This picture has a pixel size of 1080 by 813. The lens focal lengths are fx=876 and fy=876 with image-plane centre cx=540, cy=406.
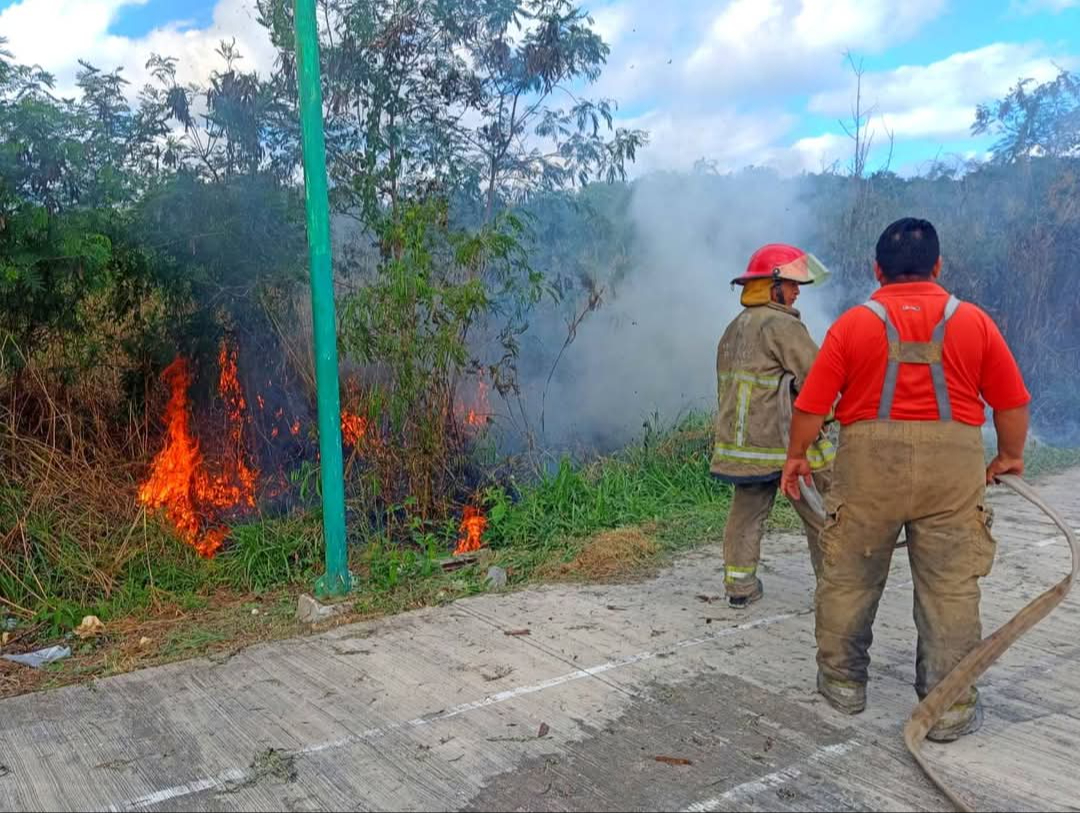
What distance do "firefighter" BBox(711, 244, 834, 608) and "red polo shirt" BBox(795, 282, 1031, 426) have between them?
114cm

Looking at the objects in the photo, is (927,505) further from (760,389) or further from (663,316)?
(663,316)

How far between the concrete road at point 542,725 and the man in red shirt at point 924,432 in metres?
0.37

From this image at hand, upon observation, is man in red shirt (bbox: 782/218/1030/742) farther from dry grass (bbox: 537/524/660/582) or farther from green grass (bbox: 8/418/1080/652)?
green grass (bbox: 8/418/1080/652)

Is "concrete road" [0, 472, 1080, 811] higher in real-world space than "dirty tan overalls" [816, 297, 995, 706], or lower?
lower

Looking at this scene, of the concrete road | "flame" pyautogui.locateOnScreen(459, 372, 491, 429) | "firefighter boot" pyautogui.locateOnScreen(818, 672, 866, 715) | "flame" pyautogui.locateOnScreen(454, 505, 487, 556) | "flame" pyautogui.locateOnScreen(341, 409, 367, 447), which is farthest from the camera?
"flame" pyautogui.locateOnScreen(459, 372, 491, 429)

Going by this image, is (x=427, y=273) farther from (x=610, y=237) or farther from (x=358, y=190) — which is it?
(x=610, y=237)

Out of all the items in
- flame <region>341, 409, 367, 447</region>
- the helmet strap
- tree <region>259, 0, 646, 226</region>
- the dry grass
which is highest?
tree <region>259, 0, 646, 226</region>

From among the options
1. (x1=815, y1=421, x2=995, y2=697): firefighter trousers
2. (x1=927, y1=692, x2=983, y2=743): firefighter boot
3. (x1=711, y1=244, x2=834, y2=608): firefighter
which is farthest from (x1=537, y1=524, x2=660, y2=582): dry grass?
(x1=927, y1=692, x2=983, y2=743): firefighter boot

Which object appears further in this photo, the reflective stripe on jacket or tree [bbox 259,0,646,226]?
tree [bbox 259,0,646,226]

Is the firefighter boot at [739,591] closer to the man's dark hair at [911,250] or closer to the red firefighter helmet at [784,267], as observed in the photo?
the red firefighter helmet at [784,267]

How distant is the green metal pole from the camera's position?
4590mm

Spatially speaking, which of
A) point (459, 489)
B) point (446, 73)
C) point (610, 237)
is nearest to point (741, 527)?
point (459, 489)

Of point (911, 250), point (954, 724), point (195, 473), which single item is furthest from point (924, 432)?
point (195, 473)

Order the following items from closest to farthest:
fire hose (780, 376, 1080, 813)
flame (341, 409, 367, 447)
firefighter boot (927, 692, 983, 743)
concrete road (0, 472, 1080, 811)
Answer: concrete road (0, 472, 1080, 811) < fire hose (780, 376, 1080, 813) < firefighter boot (927, 692, 983, 743) < flame (341, 409, 367, 447)
